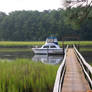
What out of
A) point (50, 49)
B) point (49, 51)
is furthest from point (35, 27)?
point (50, 49)

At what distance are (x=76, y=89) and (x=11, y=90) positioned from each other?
2473 mm

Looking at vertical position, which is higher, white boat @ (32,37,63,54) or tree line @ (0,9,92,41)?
tree line @ (0,9,92,41)

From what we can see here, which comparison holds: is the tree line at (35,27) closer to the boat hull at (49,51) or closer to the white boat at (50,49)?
the white boat at (50,49)

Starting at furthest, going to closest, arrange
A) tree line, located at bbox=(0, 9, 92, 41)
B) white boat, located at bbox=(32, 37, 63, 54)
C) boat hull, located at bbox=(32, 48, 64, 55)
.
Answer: tree line, located at bbox=(0, 9, 92, 41) < white boat, located at bbox=(32, 37, 63, 54) < boat hull, located at bbox=(32, 48, 64, 55)

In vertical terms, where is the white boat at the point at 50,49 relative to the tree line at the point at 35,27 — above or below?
below

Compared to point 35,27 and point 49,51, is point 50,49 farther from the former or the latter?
point 35,27

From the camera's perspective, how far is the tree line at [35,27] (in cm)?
8594

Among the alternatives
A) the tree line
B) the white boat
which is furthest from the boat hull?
the tree line

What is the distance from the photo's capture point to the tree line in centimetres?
8594

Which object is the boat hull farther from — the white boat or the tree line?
Answer: the tree line

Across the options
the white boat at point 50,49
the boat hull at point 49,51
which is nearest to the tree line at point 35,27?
the white boat at point 50,49

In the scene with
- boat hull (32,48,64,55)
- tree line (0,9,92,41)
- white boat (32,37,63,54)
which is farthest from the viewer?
tree line (0,9,92,41)

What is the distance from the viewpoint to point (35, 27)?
9338 centimetres

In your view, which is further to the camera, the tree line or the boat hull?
the tree line
